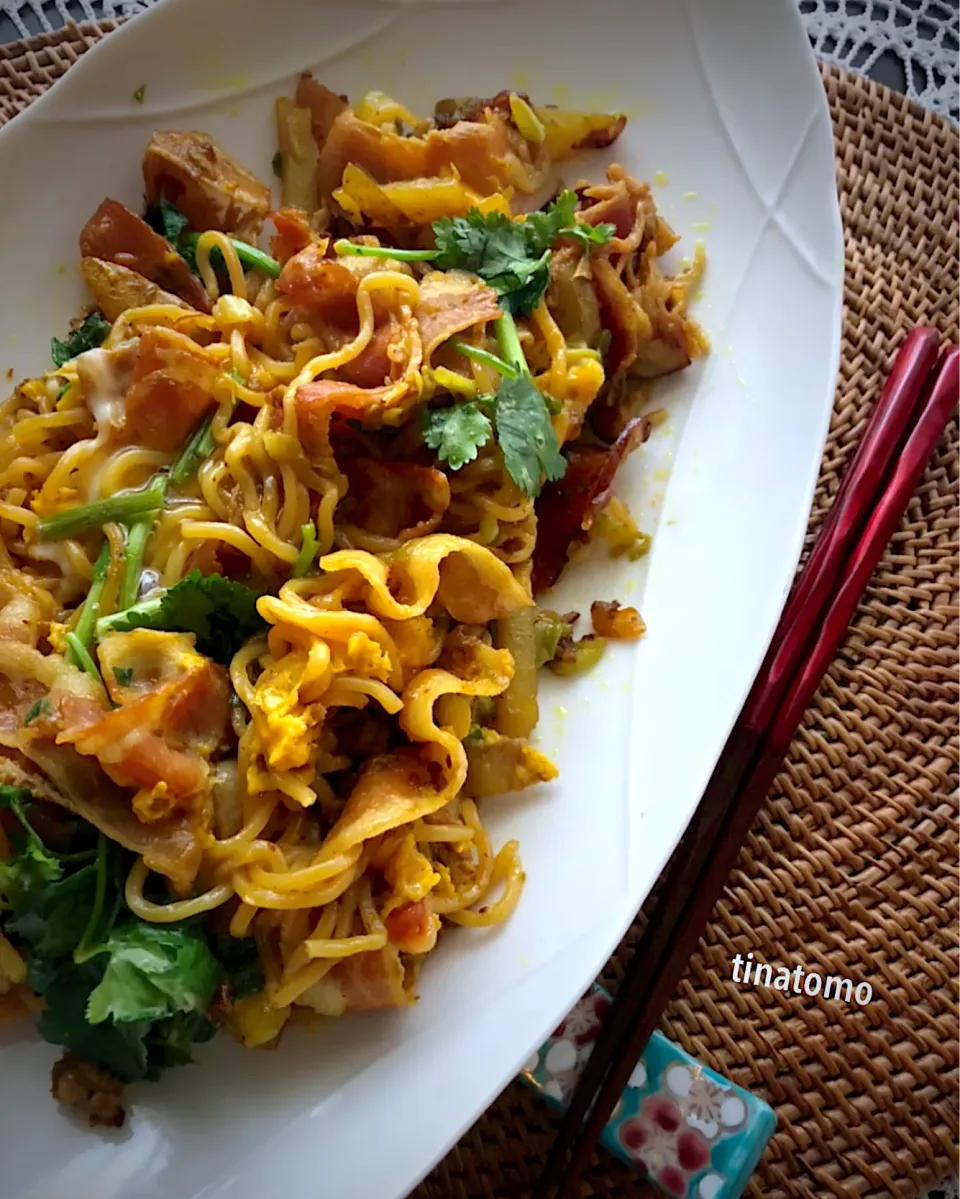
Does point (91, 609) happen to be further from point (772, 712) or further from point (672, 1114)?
point (672, 1114)

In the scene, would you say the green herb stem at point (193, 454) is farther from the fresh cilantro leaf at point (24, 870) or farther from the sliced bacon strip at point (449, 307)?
the fresh cilantro leaf at point (24, 870)

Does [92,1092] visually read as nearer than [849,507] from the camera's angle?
Yes

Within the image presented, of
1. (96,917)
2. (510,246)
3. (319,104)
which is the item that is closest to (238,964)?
(96,917)

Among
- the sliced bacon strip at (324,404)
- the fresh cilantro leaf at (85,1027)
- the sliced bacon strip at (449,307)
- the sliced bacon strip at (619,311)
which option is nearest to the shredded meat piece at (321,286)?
the sliced bacon strip at (449,307)

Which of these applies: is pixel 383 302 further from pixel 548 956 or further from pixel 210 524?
pixel 548 956

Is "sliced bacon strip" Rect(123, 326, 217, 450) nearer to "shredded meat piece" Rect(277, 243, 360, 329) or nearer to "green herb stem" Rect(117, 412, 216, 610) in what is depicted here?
"green herb stem" Rect(117, 412, 216, 610)

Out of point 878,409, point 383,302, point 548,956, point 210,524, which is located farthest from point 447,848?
point 878,409
